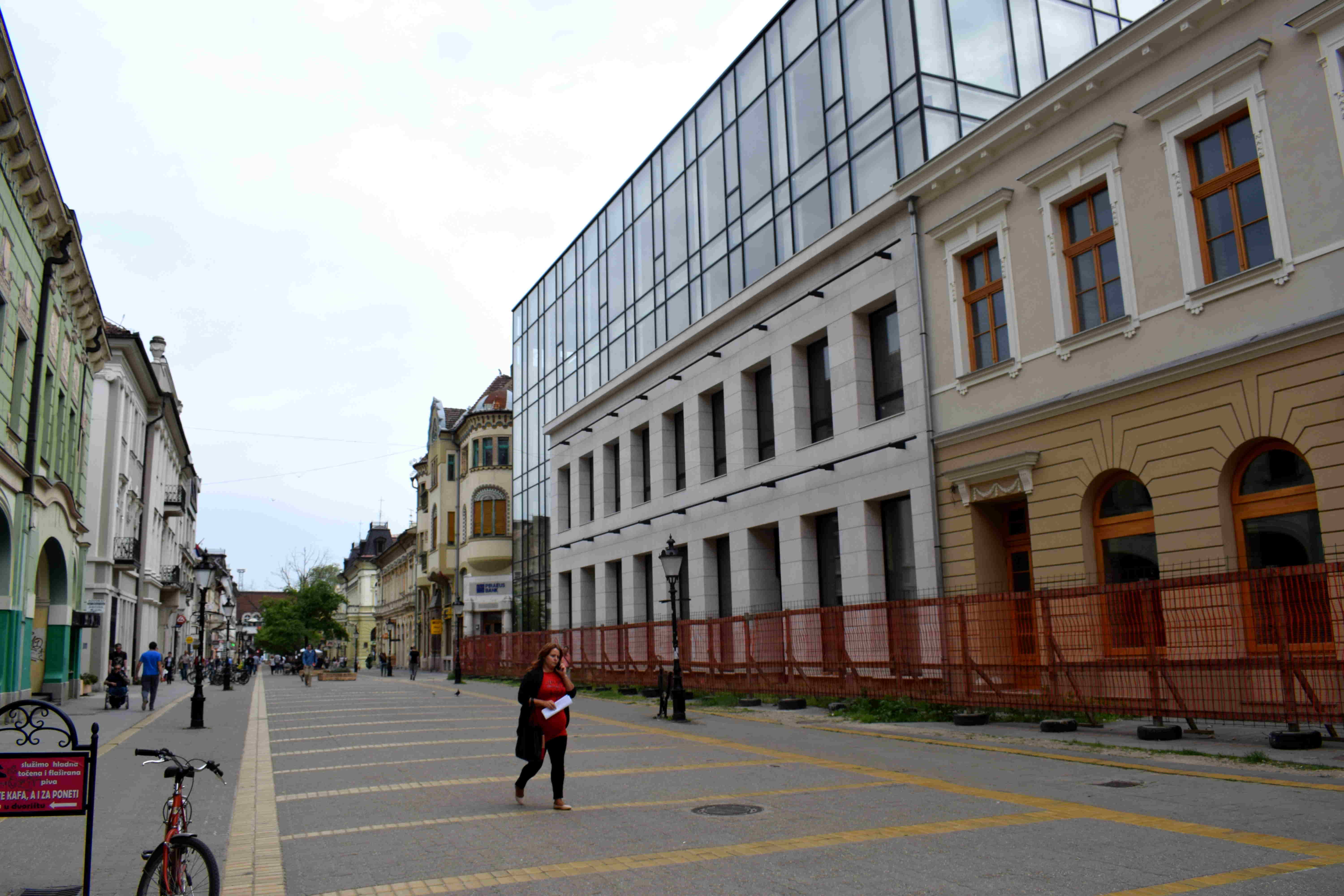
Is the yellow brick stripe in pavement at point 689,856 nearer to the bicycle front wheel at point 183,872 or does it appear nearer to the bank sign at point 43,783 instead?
the bicycle front wheel at point 183,872

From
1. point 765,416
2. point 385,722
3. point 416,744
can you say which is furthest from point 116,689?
point 765,416

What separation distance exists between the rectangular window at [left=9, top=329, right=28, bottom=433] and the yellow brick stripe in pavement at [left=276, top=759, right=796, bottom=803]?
1428 centimetres

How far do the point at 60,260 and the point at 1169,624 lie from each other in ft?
76.4

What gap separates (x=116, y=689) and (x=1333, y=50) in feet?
92.9

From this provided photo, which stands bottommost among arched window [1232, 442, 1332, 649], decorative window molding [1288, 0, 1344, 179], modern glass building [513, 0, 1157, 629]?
arched window [1232, 442, 1332, 649]

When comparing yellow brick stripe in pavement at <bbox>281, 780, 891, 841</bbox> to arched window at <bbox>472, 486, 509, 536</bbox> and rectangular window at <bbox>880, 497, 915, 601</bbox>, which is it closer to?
rectangular window at <bbox>880, 497, 915, 601</bbox>

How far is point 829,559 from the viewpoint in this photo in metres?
25.1

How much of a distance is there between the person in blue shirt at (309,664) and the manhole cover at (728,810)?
36.1 m

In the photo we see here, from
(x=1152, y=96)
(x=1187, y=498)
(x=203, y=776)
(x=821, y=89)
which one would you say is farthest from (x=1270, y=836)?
(x=821, y=89)

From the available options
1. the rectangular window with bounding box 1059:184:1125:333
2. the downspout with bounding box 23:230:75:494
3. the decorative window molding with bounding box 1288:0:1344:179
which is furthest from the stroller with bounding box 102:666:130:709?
the decorative window molding with bounding box 1288:0:1344:179

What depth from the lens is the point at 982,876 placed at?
629 centimetres

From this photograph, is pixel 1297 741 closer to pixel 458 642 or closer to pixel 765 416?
pixel 765 416

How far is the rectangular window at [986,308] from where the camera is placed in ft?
64.2

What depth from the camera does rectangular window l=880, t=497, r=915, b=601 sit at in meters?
22.1
